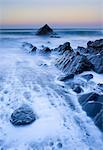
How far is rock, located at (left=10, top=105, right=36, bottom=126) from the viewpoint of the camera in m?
5.89

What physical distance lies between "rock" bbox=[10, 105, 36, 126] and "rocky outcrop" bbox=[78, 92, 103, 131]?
4.17 feet

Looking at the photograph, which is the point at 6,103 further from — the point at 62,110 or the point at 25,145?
the point at 25,145

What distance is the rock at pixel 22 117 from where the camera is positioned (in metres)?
5.89

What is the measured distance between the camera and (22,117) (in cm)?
599

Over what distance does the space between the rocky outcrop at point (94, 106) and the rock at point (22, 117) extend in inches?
50.0

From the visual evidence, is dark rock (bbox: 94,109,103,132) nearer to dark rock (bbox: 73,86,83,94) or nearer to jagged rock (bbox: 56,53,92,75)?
dark rock (bbox: 73,86,83,94)

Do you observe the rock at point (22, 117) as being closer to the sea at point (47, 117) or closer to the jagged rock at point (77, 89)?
the sea at point (47, 117)

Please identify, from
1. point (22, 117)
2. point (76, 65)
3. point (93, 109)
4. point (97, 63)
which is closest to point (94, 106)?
point (93, 109)

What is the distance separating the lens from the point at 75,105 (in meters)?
6.98

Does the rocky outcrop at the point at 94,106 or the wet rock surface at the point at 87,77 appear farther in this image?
the wet rock surface at the point at 87,77

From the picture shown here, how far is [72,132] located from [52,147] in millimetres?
686

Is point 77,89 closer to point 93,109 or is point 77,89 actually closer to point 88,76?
point 88,76

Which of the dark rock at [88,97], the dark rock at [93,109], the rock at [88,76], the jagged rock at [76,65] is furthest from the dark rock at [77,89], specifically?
the jagged rock at [76,65]

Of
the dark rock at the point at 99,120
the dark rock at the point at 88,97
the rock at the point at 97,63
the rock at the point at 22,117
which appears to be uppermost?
the rock at the point at 97,63
